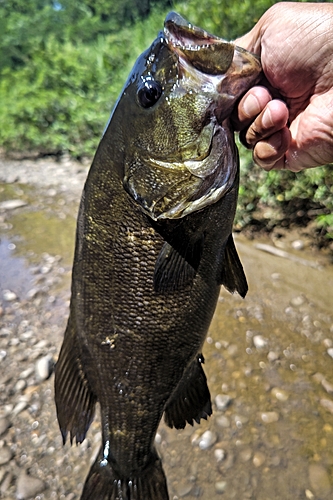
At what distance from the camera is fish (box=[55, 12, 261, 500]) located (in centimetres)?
129

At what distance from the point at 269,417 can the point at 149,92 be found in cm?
202

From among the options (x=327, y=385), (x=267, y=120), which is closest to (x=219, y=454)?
(x=327, y=385)

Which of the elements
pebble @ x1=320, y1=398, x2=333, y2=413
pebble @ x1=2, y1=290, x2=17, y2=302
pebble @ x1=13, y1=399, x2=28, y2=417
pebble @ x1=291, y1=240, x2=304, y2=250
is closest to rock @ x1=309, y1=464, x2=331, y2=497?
pebble @ x1=320, y1=398, x2=333, y2=413

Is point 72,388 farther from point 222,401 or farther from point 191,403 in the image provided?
point 222,401

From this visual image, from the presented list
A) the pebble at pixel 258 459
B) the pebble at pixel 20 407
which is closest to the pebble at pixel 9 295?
the pebble at pixel 20 407

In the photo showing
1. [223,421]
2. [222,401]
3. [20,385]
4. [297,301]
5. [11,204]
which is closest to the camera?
[223,421]

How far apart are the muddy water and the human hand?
1580 mm

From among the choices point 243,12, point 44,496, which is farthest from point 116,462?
point 243,12

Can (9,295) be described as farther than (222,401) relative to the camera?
Yes

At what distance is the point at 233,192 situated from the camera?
139 centimetres

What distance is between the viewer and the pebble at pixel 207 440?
226 centimetres

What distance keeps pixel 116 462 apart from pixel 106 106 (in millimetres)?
7010

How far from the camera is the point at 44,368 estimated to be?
8.98 ft

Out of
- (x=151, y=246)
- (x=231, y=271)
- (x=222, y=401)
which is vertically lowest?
(x=222, y=401)
